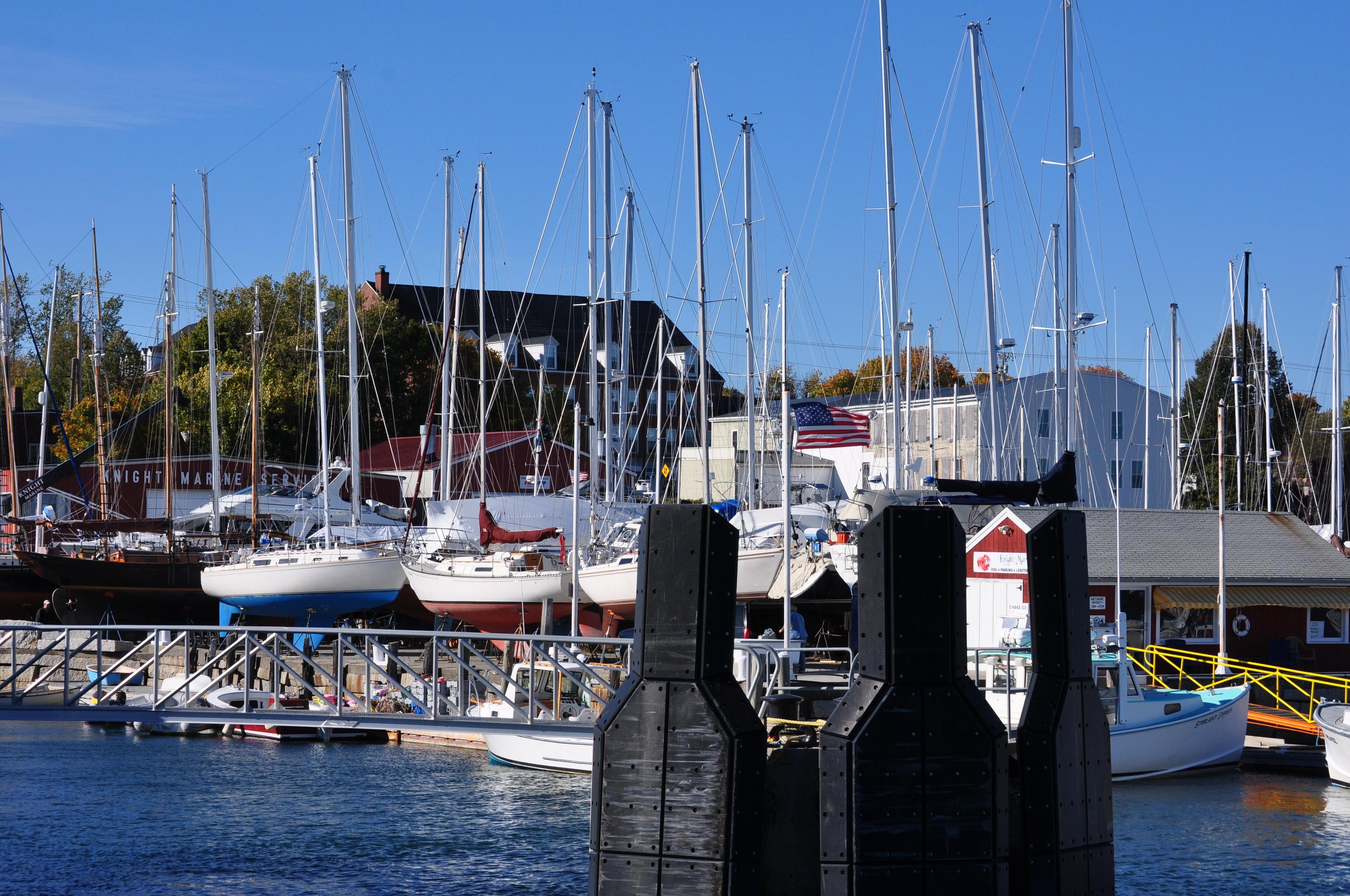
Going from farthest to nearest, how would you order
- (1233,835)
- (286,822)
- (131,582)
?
(131,582) < (286,822) < (1233,835)

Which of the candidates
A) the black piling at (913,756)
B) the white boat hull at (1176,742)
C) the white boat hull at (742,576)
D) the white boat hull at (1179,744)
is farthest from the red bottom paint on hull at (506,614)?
the black piling at (913,756)

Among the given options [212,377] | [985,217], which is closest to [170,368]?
[212,377]

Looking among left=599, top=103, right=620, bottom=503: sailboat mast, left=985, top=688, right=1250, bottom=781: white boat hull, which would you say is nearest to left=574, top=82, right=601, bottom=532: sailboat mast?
left=599, top=103, right=620, bottom=503: sailboat mast

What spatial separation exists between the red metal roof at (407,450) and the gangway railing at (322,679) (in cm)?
2364

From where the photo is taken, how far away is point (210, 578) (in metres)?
47.0

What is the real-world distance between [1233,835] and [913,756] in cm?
1483

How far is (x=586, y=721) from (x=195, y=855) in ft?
22.4

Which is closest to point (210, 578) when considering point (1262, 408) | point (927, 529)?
point (927, 529)

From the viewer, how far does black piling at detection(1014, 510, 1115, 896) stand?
12250 mm

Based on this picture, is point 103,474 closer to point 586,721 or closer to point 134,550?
point 134,550

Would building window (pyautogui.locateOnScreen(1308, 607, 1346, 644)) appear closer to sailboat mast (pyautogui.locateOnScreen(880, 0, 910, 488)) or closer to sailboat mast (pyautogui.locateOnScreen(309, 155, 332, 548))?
sailboat mast (pyautogui.locateOnScreen(880, 0, 910, 488))

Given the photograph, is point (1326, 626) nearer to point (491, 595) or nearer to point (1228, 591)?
point (1228, 591)

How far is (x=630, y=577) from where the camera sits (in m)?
38.5

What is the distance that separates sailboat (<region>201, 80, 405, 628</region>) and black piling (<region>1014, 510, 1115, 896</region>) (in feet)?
110
